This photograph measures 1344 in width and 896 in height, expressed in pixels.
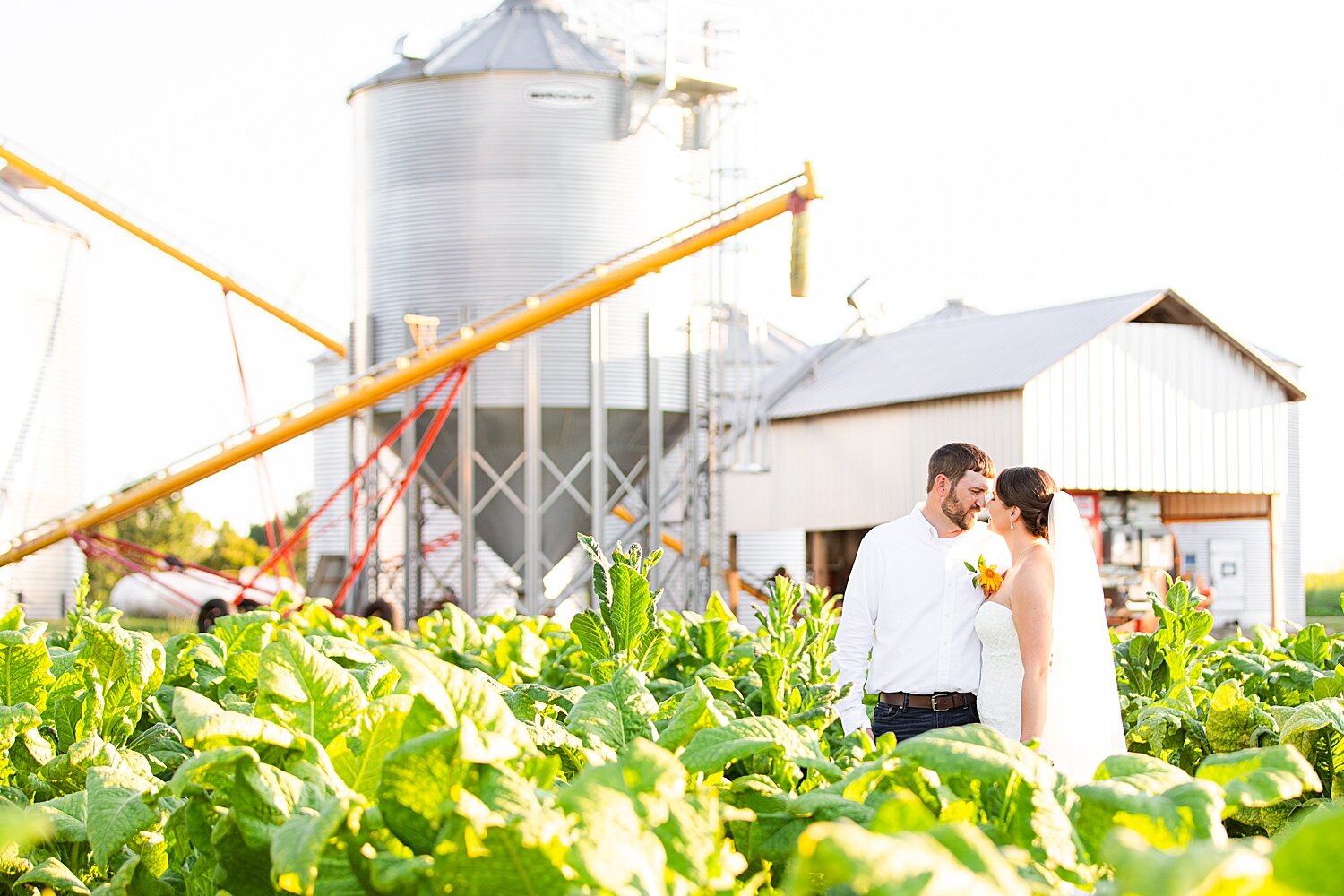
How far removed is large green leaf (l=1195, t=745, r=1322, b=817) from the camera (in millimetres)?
1608

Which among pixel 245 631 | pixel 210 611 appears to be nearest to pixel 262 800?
pixel 245 631

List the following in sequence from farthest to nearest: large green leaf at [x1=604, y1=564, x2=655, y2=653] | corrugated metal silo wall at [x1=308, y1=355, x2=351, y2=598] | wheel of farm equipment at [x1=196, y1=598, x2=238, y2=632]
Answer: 1. corrugated metal silo wall at [x1=308, y1=355, x2=351, y2=598]
2. wheel of farm equipment at [x1=196, y1=598, x2=238, y2=632]
3. large green leaf at [x1=604, y1=564, x2=655, y2=653]

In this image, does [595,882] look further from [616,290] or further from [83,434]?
[83,434]

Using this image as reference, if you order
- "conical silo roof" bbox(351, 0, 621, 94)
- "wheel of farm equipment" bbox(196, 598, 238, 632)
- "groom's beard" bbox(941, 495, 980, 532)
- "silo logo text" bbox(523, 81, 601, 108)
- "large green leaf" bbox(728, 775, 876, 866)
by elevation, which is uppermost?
"conical silo roof" bbox(351, 0, 621, 94)

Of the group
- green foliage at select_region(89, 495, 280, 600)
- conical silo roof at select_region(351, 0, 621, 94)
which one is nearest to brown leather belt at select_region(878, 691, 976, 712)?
conical silo roof at select_region(351, 0, 621, 94)

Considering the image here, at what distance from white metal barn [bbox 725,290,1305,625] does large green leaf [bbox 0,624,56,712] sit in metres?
19.8

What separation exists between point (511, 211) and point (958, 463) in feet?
54.5

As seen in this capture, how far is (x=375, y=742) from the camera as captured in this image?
1867 mm

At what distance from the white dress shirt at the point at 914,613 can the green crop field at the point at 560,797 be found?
1798 mm

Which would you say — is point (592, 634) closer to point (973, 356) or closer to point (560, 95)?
point (560, 95)

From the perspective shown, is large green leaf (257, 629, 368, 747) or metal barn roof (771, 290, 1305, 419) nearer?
large green leaf (257, 629, 368, 747)

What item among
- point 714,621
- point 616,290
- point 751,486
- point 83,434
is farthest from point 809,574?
point 714,621

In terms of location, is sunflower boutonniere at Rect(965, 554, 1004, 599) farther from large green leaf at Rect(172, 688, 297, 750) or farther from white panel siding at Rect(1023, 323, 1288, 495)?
white panel siding at Rect(1023, 323, 1288, 495)

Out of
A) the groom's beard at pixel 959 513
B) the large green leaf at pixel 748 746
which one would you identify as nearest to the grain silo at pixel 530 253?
the groom's beard at pixel 959 513
